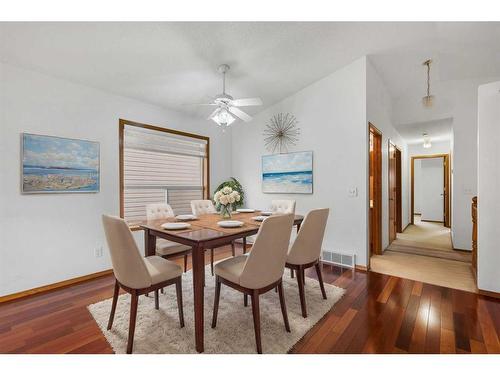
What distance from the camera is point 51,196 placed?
8.79ft

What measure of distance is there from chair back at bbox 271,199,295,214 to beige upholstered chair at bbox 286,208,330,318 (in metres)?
0.93

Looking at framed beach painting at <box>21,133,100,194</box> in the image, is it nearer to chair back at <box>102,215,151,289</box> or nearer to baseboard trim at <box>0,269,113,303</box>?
baseboard trim at <box>0,269,113,303</box>

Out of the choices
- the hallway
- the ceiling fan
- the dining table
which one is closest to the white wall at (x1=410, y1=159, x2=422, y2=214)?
the hallway

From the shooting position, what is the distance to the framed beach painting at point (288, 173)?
3.87 meters

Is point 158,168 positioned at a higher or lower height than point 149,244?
higher

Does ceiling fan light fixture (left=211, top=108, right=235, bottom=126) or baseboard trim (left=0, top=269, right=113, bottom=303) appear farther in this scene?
ceiling fan light fixture (left=211, top=108, right=235, bottom=126)

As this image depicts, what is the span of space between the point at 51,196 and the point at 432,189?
938cm

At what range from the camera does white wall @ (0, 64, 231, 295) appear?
241cm

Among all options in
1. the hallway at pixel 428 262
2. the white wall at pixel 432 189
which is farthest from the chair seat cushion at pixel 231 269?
the white wall at pixel 432 189

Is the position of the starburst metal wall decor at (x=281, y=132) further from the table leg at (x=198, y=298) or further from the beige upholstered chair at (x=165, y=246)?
the table leg at (x=198, y=298)

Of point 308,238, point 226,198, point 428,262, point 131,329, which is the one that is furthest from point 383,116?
point 131,329

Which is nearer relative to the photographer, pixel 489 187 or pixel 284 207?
pixel 489 187

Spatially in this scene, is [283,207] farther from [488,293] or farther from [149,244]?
[488,293]
